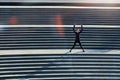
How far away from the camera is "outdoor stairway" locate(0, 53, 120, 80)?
40.1 ft

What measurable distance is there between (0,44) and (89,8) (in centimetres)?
604

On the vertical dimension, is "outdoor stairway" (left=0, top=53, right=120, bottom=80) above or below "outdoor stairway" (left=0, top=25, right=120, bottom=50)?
below

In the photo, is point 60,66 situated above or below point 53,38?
below

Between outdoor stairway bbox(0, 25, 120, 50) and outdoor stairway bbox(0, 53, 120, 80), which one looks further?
outdoor stairway bbox(0, 25, 120, 50)

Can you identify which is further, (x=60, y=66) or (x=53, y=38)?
(x=53, y=38)

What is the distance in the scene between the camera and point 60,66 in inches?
501

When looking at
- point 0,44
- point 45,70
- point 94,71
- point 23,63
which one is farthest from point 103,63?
point 0,44

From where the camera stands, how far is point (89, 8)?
17906 millimetres

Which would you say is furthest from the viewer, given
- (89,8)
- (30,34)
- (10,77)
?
(89,8)

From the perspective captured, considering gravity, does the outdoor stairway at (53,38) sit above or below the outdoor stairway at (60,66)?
above

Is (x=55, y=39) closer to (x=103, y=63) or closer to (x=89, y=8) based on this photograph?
(x=103, y=63)

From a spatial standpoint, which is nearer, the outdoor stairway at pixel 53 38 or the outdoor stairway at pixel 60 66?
the outdoor stairway at pixel 60 66

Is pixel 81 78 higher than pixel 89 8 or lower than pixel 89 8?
lower

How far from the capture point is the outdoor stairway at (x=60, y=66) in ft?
40.1
